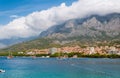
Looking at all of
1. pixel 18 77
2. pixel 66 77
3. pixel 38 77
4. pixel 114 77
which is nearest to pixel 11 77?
pixel 18 77

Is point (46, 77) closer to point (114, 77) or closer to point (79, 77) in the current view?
point (79, 77)

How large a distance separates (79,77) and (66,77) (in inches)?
129

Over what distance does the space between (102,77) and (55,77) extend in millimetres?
11792

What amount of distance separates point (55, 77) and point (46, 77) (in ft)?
7.64

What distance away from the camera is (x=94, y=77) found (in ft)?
241

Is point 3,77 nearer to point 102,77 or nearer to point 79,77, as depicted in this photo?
point 79,77

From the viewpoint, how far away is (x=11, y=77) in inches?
2886

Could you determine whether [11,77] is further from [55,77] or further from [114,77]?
[114,77]

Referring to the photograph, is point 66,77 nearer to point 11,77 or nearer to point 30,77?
point 30,77

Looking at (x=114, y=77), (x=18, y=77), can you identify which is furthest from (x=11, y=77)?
(x=114, y=77)

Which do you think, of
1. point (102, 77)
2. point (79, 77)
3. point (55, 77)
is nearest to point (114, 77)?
point (102, 77)

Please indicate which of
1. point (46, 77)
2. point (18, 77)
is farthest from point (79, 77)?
point (18, 77)

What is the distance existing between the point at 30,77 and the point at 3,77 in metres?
→ 6.80

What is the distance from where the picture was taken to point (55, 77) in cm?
7350
